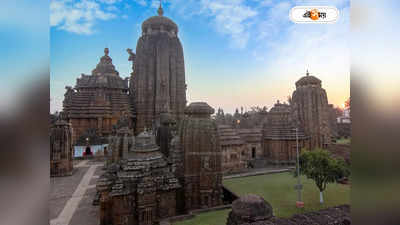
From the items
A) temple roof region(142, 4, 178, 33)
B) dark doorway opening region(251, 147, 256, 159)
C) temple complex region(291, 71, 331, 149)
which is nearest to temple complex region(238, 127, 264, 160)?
dark doorway opening region(251, 147, 256, 159)

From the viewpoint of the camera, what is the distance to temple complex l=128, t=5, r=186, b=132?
26.3 metres

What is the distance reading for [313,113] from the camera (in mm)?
22297

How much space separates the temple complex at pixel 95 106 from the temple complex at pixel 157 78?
10.1ft

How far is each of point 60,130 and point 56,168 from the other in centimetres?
372

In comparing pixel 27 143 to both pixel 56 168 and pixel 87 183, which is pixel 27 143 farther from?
pixel 56 168

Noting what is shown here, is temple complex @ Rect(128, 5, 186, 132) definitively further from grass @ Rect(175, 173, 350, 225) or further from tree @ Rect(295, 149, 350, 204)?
tree @ Rect(295, 149, 350, 204)

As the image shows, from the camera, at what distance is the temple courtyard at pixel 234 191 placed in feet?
28.6

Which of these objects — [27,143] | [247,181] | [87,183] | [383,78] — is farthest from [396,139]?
[87,183]

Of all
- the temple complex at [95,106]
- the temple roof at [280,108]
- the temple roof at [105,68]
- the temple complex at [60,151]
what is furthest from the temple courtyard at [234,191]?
the temple roof at [105,68]

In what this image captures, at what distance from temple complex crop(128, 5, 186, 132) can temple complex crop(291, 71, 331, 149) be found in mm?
16605

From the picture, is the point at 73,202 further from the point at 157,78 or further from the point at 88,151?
the point at 157,78

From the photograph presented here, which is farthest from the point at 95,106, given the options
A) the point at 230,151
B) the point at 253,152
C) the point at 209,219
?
the point at 209,219

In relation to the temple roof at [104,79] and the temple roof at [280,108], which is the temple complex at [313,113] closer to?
the temple roof at [280,108]

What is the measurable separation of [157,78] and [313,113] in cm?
2195
